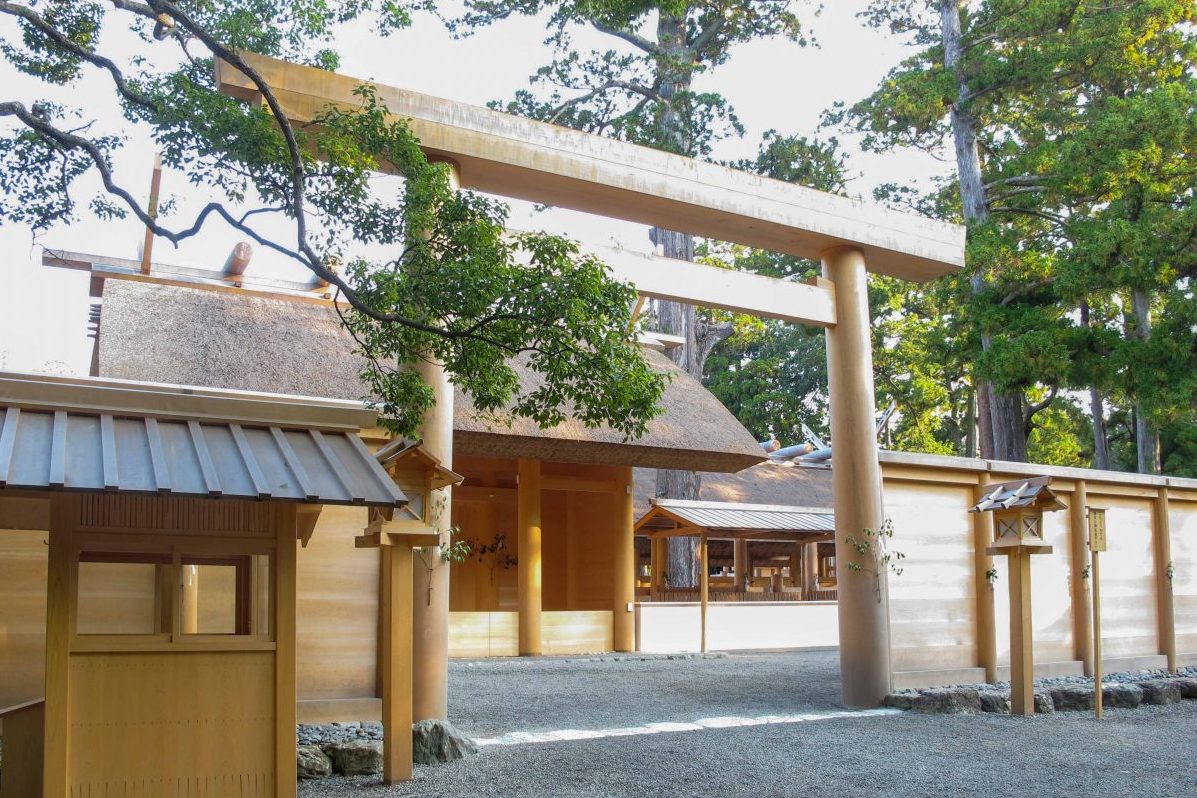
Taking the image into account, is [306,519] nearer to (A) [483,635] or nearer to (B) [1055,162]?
(A) [483,635]

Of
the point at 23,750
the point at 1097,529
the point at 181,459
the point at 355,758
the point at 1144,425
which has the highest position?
the point at 1144,425

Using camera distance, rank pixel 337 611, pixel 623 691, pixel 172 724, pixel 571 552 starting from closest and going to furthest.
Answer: pixel 172 724
pixel 337 611
pixel 623 691
pixel 571 552

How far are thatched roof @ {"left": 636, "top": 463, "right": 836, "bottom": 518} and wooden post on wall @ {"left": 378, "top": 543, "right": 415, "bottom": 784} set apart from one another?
12245mm

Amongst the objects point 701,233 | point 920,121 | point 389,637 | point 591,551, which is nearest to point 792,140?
point 920,121

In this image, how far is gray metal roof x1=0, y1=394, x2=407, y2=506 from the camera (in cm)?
431

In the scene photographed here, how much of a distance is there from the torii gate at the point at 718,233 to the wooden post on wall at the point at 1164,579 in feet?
12.9

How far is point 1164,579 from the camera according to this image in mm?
11719

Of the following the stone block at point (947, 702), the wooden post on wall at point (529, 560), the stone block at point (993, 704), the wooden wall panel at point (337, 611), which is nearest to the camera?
the wooden wall panel at point (337, 611)

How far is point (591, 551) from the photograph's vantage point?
17.3m

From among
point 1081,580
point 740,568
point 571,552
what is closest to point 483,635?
point 571,552

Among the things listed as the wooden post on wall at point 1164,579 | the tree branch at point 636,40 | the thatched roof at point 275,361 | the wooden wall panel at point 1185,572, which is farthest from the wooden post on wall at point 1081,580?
the tree branch at point 636,40

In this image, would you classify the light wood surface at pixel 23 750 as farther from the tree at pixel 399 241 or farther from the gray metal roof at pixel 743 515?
the gray metal roof at pixel 743 515

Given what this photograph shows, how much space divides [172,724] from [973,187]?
16.8 meters

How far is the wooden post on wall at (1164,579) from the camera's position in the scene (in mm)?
11664
